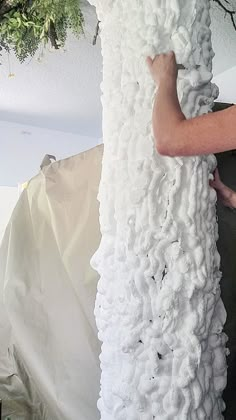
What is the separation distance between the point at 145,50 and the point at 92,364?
68 cm

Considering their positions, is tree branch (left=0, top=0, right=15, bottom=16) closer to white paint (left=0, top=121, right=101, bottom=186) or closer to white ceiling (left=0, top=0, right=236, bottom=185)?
white ceiling (left=0, top=0, right=236, bottom=185)

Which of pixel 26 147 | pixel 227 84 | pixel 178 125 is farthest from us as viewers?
pixel 26 147

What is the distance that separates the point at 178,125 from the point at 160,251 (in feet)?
0.64

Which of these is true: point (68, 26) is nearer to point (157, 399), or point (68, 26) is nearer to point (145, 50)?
point (145, 50)

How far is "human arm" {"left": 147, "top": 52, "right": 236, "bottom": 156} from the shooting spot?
69cm

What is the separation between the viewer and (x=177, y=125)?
2.35 ft

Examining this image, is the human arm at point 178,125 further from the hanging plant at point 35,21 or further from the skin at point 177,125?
the hanging plant at point 35,21

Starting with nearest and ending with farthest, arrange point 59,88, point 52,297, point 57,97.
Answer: point 52,297
point 59,88
point 57,97

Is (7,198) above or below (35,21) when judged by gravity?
below

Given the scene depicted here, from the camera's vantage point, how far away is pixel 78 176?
117 centimetres

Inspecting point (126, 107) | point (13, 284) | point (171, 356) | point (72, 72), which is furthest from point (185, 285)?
point (72, 72)

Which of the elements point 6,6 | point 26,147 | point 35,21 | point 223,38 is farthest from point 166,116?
point 26,147

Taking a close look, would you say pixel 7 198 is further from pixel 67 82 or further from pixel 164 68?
pixel 164 68

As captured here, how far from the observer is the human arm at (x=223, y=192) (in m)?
0.83
